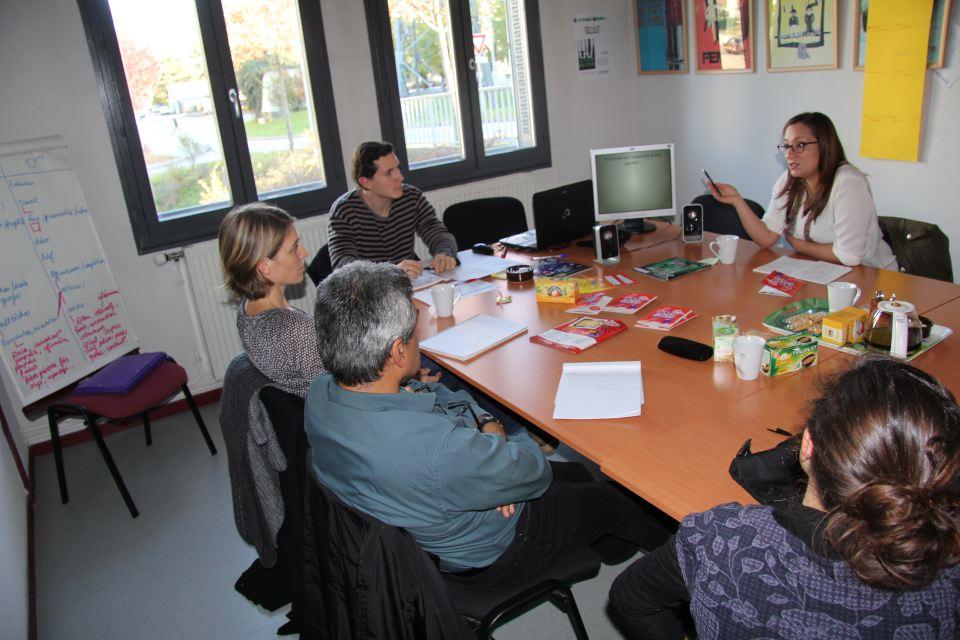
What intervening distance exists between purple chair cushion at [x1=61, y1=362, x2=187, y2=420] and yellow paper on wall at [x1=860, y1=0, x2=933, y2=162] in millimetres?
3634

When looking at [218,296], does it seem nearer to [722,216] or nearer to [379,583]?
[722,216]

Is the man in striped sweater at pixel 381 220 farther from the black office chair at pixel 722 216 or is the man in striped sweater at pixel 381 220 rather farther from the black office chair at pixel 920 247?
the black office chair at pixel 920 247

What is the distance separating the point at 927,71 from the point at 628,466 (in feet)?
9.42

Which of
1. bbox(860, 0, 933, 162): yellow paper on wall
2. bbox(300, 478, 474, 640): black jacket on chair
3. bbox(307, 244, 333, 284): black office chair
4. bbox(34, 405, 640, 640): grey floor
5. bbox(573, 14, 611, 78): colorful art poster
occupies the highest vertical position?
bbox(573, 14, 611, 78): colorful art poster

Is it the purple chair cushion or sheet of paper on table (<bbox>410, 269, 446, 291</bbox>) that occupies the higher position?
sheet of paper on table (<bbox>410, 269, 446, 291</bbox>)

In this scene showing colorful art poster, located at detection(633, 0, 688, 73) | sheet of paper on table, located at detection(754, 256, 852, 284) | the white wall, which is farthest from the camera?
colorful art poster, located at detection(633, 0, 688, 73)

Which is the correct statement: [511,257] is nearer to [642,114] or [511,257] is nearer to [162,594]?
[162,594]

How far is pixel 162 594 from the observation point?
2600mm

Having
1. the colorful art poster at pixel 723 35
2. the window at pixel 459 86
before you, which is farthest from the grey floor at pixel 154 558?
the colorful art poster at pixel 723 35

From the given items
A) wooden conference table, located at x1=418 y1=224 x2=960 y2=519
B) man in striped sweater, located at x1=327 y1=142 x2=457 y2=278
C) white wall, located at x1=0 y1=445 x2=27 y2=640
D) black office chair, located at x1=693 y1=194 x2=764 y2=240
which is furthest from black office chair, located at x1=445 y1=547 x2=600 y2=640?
black office chair, located at x1=693 y1=194 x2=764 y2=240

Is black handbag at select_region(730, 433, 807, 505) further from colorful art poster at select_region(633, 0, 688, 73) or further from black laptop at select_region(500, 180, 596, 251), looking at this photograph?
colorful art poster at select_region(633, 0, 688, 73)

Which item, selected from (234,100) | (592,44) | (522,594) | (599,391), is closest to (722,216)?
(599,391)

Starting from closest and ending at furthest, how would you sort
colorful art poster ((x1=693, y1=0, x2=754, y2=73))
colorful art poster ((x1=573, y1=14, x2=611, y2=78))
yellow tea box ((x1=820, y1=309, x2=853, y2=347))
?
yellow tea box ((x1=820, y1=309, x2=853, y2=347))
colorful art poster ((x1=693, y1=0, x2=754, y2=73))
colorful art poster ((x1=573, y1=14, x2=611, y2=78))

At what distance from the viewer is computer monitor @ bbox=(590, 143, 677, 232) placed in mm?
3312
